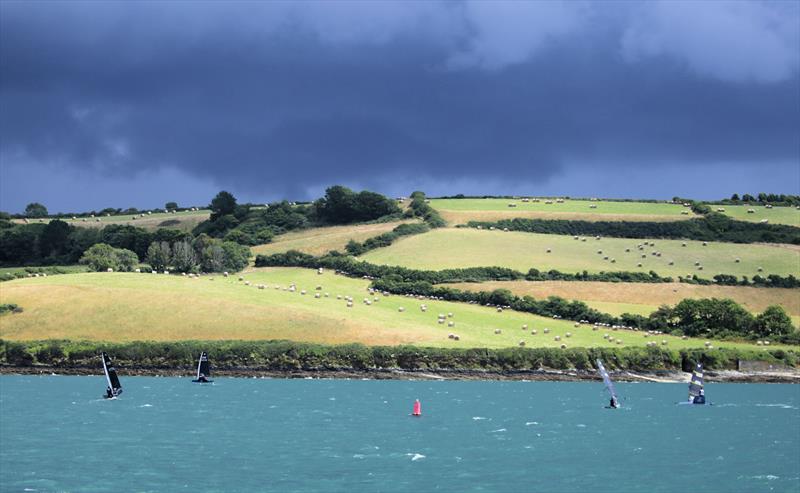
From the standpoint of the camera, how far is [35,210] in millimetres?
192125

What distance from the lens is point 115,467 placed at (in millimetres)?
41406

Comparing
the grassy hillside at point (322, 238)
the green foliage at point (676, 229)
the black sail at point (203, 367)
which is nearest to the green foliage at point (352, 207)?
the grassy hillside at point (322, 238)

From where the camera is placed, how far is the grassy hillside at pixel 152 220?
566 feet

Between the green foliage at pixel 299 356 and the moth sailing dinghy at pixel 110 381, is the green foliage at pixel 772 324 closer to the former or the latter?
the green foliage at pixel 299 356

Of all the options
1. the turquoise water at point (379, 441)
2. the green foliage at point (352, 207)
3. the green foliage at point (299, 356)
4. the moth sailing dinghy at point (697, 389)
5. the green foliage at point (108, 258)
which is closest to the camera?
the turquoise water at point (379, 441)

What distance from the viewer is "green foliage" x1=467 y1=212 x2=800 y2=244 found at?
146500 millimetres

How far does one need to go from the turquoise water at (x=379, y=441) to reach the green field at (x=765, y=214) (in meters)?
81.1

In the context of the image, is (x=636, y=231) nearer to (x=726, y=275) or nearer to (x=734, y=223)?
(x=734, y=223)

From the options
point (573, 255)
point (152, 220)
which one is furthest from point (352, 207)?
point (573, 255)

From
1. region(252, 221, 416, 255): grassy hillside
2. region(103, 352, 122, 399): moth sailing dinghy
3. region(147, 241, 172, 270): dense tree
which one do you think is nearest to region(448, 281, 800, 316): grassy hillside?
region(252, 221, 416, 255): grassy hillside

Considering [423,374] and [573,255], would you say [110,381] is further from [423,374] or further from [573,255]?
[573,255]

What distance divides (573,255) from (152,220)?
2862 inches

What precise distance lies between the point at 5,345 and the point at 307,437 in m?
48.0

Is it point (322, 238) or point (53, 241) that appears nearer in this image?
point (53, 241)
